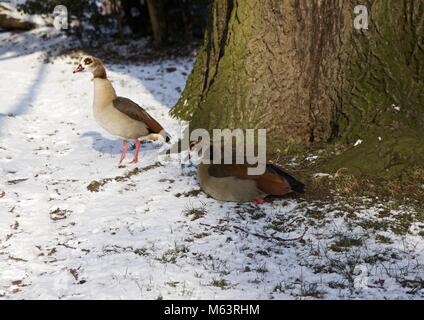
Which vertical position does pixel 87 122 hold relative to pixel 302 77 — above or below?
below

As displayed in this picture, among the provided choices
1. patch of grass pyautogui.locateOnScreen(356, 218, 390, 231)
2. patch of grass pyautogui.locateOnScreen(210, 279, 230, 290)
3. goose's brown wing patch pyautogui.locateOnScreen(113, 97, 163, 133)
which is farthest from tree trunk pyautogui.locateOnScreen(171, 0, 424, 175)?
patch of grass pyautogui.locateOnScreen(210, 279, 230, 290)

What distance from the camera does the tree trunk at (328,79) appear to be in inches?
243

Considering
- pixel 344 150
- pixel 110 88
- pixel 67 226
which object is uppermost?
pixel 110 88

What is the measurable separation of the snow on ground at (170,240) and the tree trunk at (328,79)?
947 mm

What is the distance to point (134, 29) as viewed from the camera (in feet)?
66.2

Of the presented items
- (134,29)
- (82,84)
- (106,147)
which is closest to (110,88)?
(106,147)

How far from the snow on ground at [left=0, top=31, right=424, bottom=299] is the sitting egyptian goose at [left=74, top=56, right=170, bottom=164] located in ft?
1.48

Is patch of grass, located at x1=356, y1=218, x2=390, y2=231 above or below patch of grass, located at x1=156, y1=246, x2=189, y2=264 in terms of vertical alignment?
above

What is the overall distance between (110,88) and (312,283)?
4.27 meters

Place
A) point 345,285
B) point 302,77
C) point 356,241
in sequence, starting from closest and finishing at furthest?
1. point 345,285
2. point 356,241
3. point 302,77

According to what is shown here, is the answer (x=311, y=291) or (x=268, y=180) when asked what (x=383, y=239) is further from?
(x=268, y=180)

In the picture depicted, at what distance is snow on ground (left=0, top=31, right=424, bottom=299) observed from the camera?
4246mm

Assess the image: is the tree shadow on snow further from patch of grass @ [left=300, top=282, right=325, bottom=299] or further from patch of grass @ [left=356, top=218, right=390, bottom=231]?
patch of grass @ [left=300, top=282, right=325, bottom=299]

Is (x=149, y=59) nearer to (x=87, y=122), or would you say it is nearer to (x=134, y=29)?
(x=134, y=29)
